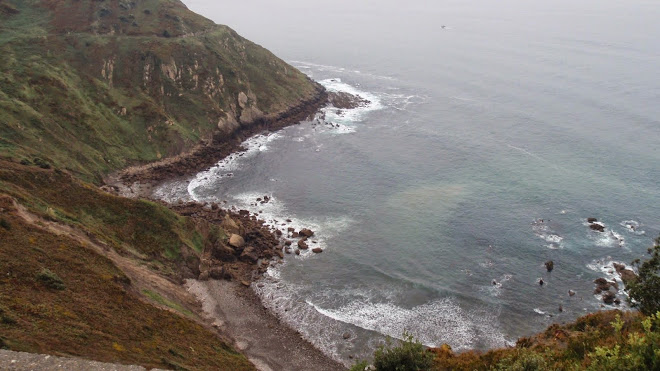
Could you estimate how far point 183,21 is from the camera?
139875mm

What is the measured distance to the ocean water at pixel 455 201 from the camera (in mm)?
61375

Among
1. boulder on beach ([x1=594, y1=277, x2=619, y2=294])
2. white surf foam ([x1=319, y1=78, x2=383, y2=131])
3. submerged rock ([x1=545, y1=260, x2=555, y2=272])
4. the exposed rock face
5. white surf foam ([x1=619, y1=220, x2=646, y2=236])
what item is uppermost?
white surf foam ([x1=319, y1=78, x2=383, y2=131])

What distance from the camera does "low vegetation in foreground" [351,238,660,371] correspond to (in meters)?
20.2

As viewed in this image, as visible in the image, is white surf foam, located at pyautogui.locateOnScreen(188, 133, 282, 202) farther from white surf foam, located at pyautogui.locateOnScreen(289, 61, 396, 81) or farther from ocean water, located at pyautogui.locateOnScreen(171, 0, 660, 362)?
white surf foam, located at pyautogui.locateOnScreen(289, 61, 396, 81)

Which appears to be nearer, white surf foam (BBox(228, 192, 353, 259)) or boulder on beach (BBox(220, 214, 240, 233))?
boulder on beach (BBox(220, 214, 240, 233))

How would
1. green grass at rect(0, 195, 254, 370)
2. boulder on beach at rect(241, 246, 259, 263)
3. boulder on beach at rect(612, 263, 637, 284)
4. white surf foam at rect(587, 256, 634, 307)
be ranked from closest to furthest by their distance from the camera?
green grass at rect(0, 195, 254, 370) < boulder on beach at rect(612, 263, 637, 284) < white surf foam at rect(587, 256, 634, 307) < boulder on beach at rect(241, 246, 259, 263)

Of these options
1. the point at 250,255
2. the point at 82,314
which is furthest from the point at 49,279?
the point at 250,255

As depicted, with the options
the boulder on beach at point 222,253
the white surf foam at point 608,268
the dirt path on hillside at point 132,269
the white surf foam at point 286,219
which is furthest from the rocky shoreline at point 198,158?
the white surf foam at point 608,268

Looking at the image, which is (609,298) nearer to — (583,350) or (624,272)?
(624,272)

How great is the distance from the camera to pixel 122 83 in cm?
11225

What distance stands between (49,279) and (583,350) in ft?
145

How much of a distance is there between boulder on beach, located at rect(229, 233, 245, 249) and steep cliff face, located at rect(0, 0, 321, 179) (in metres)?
31.1

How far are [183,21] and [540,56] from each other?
141756 millimetres

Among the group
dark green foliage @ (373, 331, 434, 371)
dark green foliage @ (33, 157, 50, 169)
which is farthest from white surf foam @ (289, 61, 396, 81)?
dark green foliage @ (373, 331, 434, 371)
